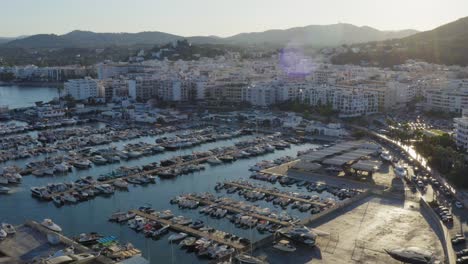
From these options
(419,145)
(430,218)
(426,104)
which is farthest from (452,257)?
(426,104)

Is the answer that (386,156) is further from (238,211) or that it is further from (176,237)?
(176,237)

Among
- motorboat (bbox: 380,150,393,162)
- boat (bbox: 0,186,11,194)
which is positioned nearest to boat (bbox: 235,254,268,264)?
boat (bbox: 0,186,11,194)

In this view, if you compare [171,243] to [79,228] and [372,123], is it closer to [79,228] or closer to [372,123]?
[79,228]

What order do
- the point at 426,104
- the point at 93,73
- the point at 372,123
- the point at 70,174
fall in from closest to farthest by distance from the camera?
1. the point at 70,174
2. the point at 372,123
3. the point at 426,104
4. the point at 93,73

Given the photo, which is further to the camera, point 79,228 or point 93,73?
point 93,73

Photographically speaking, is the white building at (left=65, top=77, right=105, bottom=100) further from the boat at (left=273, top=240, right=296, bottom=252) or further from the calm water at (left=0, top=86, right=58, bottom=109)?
the boat at (left=273, top=240, right=296, bottom=252)

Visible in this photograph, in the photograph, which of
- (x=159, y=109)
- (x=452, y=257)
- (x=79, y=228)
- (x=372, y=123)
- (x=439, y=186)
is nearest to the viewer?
(x=452, y=257)

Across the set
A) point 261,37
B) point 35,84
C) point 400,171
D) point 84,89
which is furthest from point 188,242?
point 261,37
